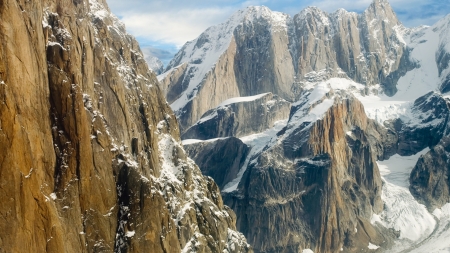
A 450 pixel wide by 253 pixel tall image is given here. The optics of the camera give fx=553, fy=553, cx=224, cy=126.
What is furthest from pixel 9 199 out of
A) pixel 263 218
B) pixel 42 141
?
pixel 263 218

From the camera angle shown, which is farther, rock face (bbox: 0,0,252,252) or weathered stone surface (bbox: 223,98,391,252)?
weathered stone surface (bbox: 223,98,391,252)

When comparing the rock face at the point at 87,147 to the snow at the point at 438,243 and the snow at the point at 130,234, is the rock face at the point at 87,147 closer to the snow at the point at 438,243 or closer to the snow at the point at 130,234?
the snow at the point at 130,234

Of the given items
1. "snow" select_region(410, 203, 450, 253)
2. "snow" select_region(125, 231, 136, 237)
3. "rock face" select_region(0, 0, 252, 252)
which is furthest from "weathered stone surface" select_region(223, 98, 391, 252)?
"snow" select_region(125, 231, 136, 237)

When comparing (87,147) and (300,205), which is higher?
(87,147)

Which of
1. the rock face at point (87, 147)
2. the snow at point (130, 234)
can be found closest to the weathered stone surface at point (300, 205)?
the rock face at point (87, 147)

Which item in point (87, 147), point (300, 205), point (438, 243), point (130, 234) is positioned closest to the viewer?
point (87, 147)

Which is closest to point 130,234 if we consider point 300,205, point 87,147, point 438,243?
point 87,147

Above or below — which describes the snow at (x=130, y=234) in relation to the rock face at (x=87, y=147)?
below

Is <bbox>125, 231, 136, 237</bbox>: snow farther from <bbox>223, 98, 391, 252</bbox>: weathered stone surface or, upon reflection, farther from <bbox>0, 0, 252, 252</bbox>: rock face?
<bbox>223, 98, 391, 252</bbox>: weathered stone surface

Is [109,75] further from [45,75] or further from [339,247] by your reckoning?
[339,247]

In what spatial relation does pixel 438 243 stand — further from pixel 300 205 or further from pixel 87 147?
pixel 87 147
